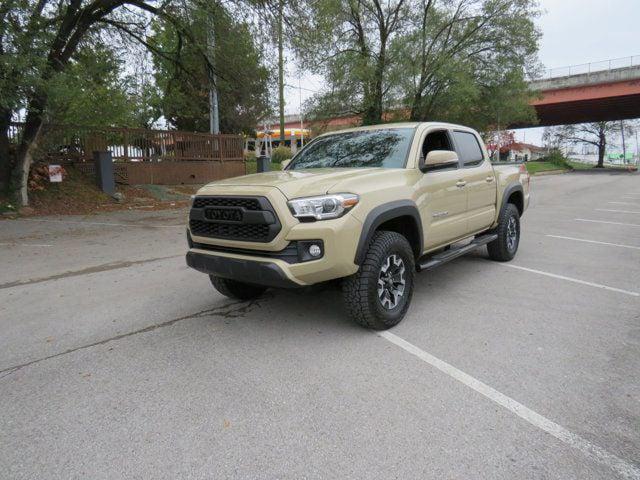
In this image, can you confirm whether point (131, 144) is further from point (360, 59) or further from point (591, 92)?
point (591, 92)

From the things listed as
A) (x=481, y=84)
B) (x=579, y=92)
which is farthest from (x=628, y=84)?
(x=481, y=84)

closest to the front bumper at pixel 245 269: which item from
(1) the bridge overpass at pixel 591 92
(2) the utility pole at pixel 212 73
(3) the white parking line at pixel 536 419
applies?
(3) the white parking line at pixel 536 419

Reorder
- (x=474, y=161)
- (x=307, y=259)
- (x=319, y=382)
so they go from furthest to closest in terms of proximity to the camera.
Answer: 1. (x=474, y=161)
2. (x=307, y=259)
3. (x=319, y=382)

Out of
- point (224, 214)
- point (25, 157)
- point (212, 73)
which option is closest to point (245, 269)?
point (224, 214)

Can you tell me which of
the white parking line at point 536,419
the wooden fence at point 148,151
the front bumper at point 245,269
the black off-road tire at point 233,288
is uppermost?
the wooden fence at point 148,151

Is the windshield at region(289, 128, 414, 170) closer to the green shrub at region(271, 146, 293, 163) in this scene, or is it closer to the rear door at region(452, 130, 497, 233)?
the rear door at region(452, 130, 497, 233)

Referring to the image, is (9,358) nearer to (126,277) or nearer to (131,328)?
(131,328)

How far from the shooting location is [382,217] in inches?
153

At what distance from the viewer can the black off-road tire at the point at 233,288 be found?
4.82 m

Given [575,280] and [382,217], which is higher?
[382,217]

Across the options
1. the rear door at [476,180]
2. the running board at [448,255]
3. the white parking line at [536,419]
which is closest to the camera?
the white parking line at [536,419]

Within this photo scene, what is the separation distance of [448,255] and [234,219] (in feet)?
7.86

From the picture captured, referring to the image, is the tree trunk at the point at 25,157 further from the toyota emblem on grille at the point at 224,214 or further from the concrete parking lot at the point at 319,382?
the toyota emblem on grille at the point at 224,214

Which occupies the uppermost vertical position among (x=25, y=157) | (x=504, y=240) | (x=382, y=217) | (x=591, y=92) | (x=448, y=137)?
(x=591, y=92)
